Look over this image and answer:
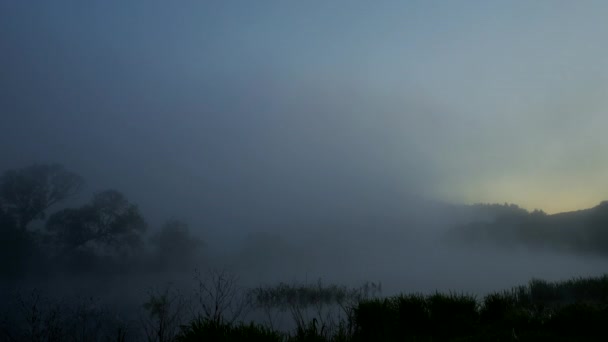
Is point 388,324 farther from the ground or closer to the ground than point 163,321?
closer to the ground

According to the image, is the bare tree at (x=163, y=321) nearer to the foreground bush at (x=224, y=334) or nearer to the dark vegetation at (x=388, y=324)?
the dark vegetation at (x=388, y=324)

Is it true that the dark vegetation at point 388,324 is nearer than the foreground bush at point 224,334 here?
No

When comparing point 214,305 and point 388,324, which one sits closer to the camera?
point 388,324

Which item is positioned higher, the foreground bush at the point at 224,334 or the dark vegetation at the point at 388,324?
the foreground bush at the point at 224,334

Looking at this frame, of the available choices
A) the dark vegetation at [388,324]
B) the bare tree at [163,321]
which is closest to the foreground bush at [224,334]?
the dark vegetation at [388,324]

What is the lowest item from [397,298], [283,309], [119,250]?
[283,309]

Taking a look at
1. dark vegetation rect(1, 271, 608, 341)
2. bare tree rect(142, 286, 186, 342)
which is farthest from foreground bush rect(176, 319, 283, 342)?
bare tree rect(142, 286, 186, 342)

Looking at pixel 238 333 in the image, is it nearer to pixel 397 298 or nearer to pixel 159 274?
pixel 397 298

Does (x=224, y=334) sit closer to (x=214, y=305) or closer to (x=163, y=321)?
(x=163, y=321)

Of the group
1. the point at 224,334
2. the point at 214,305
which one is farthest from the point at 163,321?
the point at 214,305

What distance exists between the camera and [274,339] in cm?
705

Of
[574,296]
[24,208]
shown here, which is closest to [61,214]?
[24,208]

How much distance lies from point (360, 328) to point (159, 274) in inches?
1837

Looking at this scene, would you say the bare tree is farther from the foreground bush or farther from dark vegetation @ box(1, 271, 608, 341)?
the foreground bush
